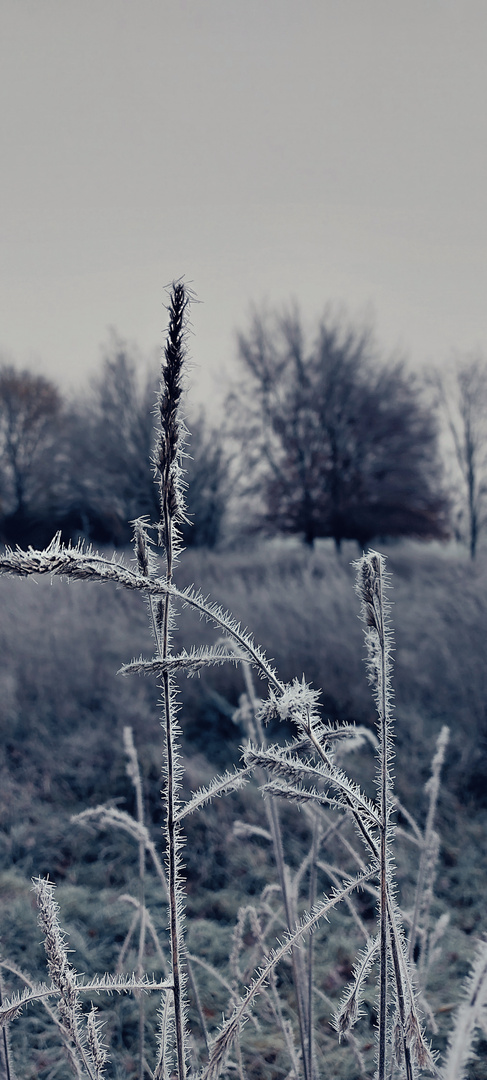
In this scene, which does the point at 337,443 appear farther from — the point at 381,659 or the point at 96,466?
the point at 381,659

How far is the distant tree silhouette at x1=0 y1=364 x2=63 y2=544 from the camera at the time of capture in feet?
44.2

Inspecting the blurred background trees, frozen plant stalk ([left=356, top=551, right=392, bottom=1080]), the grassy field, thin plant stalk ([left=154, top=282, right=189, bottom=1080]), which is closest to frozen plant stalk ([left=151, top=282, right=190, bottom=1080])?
thin plant stalk ([left=154, top=282, right=189, bottom=1080])

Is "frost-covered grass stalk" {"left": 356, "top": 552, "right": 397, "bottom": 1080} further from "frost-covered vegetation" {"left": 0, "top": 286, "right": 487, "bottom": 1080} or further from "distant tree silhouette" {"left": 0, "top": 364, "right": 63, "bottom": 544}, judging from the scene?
"distant tree silhouette" {"left": 0, "top": 364, "right": 63, "bottom": 544}

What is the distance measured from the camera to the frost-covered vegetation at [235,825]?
2.29 ft

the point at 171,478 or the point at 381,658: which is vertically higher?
the point at 171,478

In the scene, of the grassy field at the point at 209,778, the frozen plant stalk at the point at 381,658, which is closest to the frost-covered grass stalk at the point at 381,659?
the frozen plant stalk at the point at 381,658

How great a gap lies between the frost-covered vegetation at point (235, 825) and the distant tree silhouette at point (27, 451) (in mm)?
5323

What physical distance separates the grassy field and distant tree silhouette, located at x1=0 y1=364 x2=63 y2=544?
591 cm

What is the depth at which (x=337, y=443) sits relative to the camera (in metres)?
14.8

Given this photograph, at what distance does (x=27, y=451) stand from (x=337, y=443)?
7.37 m

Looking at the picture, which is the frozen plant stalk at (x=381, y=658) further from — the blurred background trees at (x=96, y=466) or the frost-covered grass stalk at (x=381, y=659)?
the blurred background trees at (x=96, y=466)

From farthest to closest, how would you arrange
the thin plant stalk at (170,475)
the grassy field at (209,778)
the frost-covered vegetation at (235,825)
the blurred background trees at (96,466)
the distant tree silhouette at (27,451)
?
the distant tree silhouette at (27,451) < the blurred background trees at (96,466) < the grassy field at (209,778) < the frost-covered vegetation at (235,825) < the thin plant stalk at (170,475)

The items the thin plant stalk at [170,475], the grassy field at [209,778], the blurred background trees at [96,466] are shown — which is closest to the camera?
the thin plant stalk at [170,475]

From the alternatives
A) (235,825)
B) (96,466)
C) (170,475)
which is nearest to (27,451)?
(96,466)
